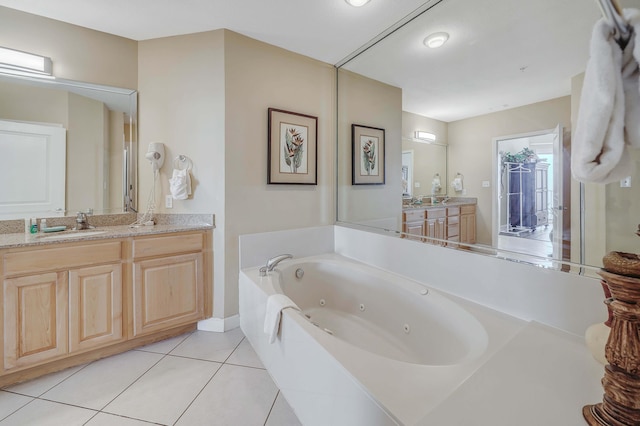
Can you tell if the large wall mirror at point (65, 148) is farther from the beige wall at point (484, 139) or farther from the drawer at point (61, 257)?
the beige wall at point (484, 139)

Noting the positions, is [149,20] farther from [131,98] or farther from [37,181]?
[37,181]

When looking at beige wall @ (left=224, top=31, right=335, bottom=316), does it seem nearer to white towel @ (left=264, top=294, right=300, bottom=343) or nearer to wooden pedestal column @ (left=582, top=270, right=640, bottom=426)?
white towel @ (left=264, top=294, right=300, bottom=343)

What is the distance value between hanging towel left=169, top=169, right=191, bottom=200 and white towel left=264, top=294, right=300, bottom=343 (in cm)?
126

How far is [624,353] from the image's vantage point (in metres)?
0.57

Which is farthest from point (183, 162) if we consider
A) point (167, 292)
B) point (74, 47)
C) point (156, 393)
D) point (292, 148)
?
point (156, 393)

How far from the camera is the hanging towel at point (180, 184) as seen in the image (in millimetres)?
2193

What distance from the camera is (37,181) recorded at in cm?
198

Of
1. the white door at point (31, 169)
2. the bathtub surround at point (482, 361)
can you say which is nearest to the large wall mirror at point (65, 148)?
the white door at point (31, 169)

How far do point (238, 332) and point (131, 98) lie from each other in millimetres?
2234

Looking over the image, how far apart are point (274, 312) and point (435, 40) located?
228 centimetres

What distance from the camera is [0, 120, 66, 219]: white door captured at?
73.7 inches

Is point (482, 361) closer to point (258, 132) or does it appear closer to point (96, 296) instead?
point (258, 132)

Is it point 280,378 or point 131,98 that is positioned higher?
point 131,98

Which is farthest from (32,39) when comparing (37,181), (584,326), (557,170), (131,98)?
(584,326)
